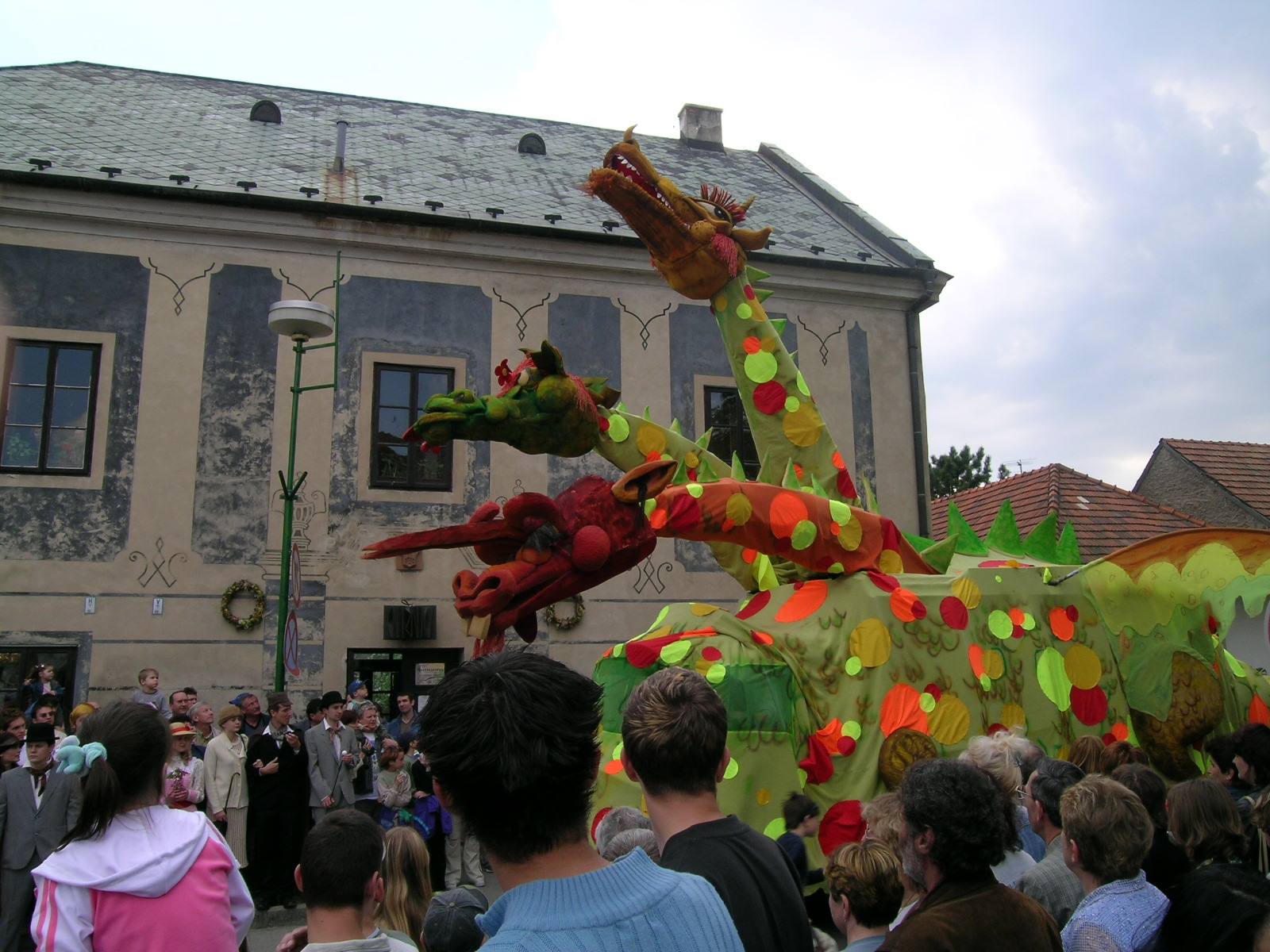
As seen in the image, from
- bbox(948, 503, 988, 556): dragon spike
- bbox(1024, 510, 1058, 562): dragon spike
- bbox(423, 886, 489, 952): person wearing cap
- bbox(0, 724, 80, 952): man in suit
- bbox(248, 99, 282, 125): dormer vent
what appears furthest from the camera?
bbox(248, 99, 282, 125): dormer vent

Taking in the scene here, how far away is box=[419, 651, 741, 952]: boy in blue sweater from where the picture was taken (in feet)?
5.51

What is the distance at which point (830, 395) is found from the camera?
1497cm

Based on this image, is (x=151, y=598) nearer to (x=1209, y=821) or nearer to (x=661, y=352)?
(x=661, y=352)

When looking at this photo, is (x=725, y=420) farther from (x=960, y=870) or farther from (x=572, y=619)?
(x=960, y=870)

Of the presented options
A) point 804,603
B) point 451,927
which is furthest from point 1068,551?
point 451,927

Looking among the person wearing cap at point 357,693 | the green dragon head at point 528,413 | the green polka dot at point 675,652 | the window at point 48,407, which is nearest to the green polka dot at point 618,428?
the green dragon head at point 528,413

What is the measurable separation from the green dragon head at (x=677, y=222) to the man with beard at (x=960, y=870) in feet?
14.4

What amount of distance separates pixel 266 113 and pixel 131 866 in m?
15.1

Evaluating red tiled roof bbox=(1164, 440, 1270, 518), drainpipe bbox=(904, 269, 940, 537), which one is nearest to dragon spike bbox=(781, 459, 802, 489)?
drainpipe bbox=(904, 269, 940, 537)

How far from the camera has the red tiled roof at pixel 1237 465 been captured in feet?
72.0

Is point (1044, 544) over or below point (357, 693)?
over

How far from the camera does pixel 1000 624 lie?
6.44 metres

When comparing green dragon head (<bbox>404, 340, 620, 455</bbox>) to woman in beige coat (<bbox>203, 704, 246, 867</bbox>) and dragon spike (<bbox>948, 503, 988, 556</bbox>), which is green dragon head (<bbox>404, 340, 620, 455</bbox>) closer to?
dragon spike (<bbox>948, 503, 988, 556</bbox>)

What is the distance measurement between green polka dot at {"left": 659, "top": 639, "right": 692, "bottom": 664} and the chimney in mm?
14948
